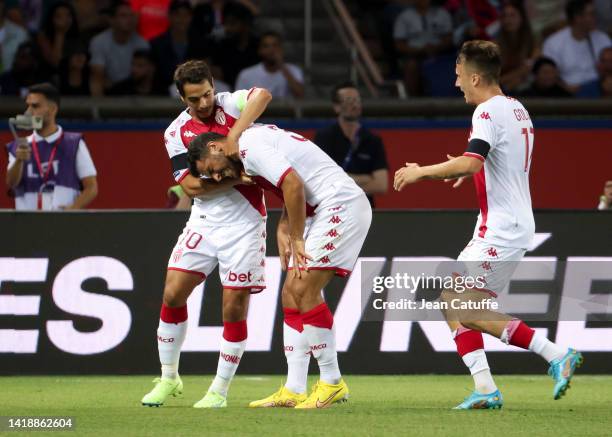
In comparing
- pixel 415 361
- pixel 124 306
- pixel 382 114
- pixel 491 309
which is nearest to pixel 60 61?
pixel 382 114

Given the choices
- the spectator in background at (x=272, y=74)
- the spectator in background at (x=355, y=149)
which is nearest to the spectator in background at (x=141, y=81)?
the spectator in background at (x=272, y=74)

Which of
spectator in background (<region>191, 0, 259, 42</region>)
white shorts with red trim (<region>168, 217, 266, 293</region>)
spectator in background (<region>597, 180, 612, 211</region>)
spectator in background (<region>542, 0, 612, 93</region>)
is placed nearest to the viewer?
white shorts with red trim (<region>168, 217, 266, 293</region>)

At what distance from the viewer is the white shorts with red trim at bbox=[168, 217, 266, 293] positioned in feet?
28.9

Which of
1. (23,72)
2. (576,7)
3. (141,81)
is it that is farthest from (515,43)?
(23,72)

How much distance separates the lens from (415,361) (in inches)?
451

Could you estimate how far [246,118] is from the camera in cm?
866

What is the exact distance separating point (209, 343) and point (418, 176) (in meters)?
4.21

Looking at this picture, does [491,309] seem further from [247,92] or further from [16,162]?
[16,162]

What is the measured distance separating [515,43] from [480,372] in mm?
9004

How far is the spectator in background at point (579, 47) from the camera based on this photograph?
16.6 meters

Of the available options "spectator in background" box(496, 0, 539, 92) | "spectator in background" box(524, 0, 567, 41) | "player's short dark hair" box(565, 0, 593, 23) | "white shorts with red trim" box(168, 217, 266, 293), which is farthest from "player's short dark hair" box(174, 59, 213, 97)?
"spectator in background" box(524, 0, 567, 41)

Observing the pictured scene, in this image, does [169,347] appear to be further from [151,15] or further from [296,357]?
[151,15]

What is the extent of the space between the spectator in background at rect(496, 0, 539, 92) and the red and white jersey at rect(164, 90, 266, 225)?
816 centimetres

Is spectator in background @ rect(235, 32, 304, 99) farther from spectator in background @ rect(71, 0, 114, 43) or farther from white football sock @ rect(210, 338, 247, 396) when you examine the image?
white football sock @ rect(210, 338, 247, 396)
